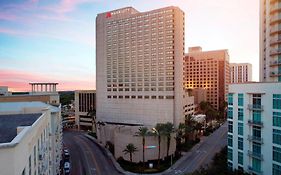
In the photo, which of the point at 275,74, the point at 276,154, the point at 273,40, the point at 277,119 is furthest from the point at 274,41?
the point at 276,154

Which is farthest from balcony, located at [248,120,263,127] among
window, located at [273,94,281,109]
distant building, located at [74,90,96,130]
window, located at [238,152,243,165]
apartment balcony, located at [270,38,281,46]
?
distant building, located at [74,90,96,130]

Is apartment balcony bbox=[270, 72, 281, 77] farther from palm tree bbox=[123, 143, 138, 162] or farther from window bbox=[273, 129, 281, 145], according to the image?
palm tree bbox=[123, 143, 138, 162]

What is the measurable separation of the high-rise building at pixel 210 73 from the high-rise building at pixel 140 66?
58.2 metres

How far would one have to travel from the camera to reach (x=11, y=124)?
1936 cm

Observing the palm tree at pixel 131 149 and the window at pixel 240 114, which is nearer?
the window at pixel 240 114

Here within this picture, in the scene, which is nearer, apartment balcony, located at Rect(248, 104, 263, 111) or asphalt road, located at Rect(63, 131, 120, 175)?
apartment balcony, located at Rect(248, 104, 263, 111)

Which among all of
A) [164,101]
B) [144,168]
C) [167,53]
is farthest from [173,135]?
[167,53]

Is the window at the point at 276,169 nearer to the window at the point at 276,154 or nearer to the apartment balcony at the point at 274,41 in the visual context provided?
the window at the point at 276,154

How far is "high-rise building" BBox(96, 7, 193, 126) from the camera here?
7475 cm

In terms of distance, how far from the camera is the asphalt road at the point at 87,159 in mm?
47062

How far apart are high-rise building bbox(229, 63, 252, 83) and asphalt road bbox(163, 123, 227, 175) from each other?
122762 mm

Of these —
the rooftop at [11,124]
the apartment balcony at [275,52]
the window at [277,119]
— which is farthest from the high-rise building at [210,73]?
the rooftop at [11,124]

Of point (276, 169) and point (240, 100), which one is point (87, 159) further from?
point (276, 169)

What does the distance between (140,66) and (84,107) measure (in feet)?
123
